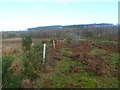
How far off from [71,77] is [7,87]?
318cm

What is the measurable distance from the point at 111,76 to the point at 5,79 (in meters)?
4.50

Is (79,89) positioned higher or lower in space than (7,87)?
lower

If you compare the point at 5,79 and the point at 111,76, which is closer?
the point at 5,79

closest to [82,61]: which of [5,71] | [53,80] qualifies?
[53,80]

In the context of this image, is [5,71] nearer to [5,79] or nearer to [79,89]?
[5,79]

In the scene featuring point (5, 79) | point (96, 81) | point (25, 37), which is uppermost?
point (25, 37)

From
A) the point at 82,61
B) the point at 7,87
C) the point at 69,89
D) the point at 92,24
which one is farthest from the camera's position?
the point at 92,24

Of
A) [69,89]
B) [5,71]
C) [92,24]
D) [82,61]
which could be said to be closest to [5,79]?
[5,71]

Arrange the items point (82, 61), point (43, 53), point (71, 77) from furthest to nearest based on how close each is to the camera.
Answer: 1. point (82, 61)
2. point (43, 53)
3. point (71, 77)

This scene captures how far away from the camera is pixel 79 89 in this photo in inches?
233

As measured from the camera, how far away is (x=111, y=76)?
768 cm

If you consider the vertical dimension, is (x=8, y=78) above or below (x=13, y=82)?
above

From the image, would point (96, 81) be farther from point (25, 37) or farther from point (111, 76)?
point (25, 37)

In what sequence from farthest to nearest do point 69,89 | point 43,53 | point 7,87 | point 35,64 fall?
point 43,53 < point 35,64 < point 69,89 < point 7,87
